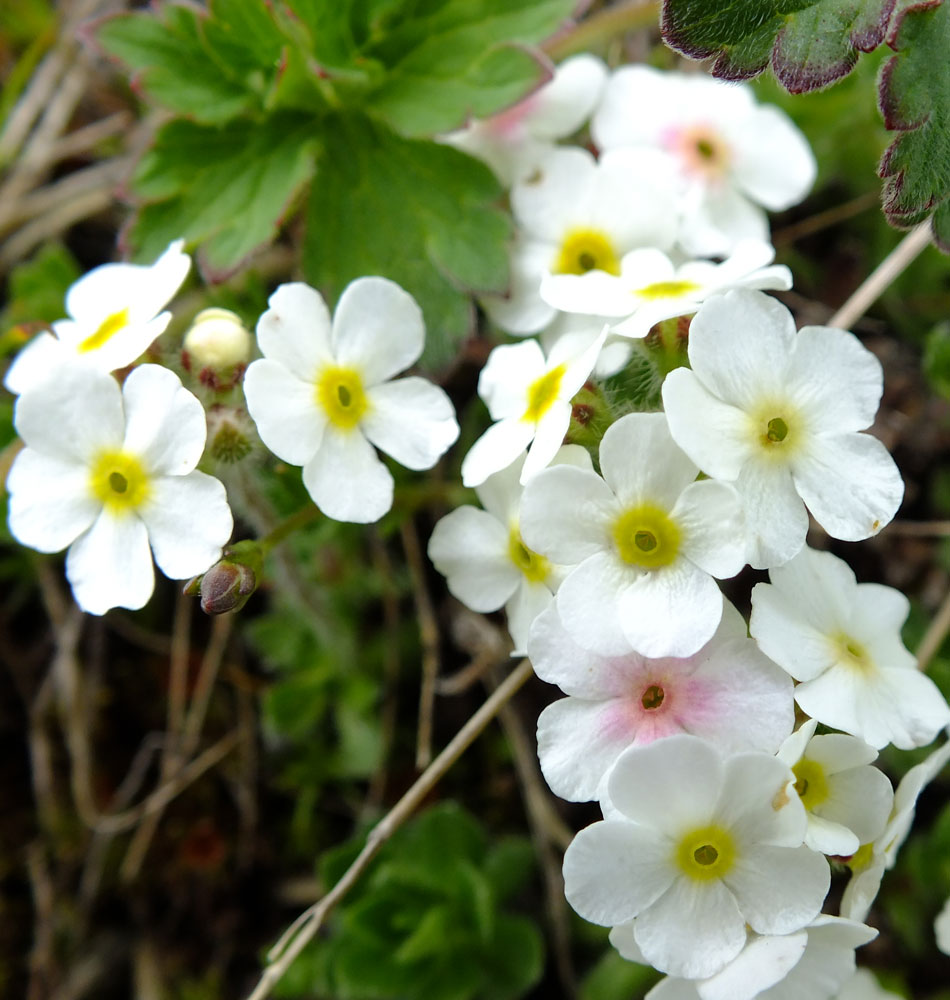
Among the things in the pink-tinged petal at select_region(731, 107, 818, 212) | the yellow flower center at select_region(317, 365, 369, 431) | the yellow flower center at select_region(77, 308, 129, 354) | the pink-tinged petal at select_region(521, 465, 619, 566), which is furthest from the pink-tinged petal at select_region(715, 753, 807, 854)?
the pink-tinged petal at select_region(731, 107, 818, 212)

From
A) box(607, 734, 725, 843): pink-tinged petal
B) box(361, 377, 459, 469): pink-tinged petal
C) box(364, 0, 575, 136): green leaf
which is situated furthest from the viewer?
box(364, 0, 575, 136): green leaf

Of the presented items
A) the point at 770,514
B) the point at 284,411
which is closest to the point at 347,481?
the point at 284,411

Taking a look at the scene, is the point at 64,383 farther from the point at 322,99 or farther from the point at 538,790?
the point at 538,790

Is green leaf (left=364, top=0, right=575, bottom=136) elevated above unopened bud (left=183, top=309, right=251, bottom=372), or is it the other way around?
green leaf (left=364, top=0, right=575, bottom=136)

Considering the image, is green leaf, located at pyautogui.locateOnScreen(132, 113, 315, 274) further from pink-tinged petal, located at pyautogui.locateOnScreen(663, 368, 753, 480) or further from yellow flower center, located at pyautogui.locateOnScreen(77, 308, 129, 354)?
pink-tinged petal, located at pyautogui.locateOnScreen(663, 368, 753, 480)

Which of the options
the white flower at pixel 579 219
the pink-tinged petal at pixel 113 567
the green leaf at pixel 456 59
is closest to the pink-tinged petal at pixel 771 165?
the white flower at pixel 579 219

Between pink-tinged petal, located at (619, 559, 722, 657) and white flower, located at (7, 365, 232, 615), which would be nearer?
pink-tinged petal, located at (619, 559, 722, 657)

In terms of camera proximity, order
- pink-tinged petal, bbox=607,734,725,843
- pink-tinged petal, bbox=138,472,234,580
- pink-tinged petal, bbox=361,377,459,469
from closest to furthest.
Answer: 1. pink-tinged petal, bbox=607,734,725,843
2. pink-tinged petal, bbox=138,472,234,580
3. pink-tinged petal, bbox=361,377,459,469

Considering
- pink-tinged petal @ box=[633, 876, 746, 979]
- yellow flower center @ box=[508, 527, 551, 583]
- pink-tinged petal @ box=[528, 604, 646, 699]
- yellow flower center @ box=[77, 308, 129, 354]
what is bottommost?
pink-tinged petal @ box=[633, 876, 746, 979]

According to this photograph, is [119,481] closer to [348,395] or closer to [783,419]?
[348,395]
